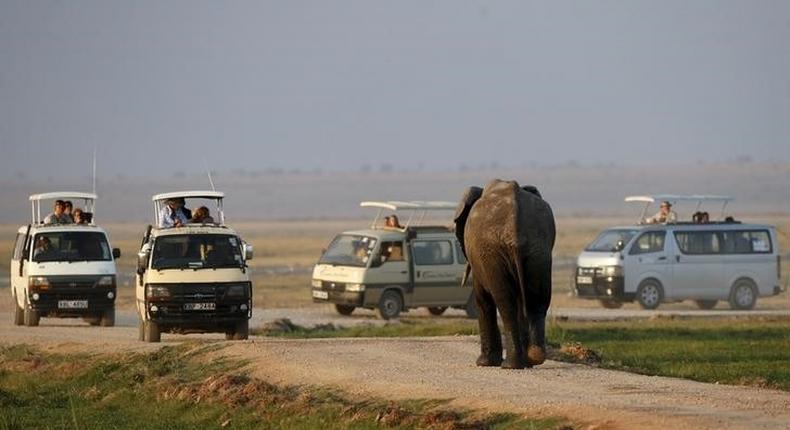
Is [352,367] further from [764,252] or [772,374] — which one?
[764,252]

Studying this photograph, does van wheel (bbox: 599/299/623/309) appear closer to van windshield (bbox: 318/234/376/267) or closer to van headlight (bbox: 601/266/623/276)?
van headlight (bbox: 601/266/623/276)

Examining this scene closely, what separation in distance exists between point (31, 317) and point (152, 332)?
6846 mm

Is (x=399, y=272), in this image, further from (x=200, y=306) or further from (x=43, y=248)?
(x=200, y=306)

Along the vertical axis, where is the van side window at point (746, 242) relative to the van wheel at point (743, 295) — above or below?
above

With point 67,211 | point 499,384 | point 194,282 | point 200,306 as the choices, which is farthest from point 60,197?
point 499,384

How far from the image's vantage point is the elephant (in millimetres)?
22344

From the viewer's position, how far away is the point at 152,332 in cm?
3009

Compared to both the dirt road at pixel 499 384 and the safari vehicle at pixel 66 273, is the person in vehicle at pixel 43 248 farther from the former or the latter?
the dirt road at pixel 499 384

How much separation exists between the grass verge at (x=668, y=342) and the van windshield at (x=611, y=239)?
5174mm

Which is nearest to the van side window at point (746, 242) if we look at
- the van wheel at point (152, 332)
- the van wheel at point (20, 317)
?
the van wheel at point (20, 317)

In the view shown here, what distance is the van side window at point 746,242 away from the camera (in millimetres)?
45375

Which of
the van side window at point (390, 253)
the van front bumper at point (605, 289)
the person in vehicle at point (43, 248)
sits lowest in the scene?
the van front bumper at point (605, 289)

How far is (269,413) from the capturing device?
21203 millimetres

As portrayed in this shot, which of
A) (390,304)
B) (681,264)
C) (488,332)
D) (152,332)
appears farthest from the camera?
(681,264)
